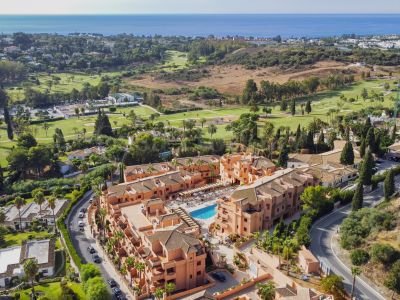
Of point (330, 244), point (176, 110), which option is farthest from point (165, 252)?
point (176, 110)

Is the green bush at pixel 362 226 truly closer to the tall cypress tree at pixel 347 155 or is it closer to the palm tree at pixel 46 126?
the tall cypress tree at pixel 347 155

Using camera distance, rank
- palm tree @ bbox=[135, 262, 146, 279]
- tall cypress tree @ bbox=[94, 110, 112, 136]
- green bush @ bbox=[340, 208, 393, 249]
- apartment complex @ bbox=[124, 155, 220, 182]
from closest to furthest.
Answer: palm tree @ bbox=[135, 262, 146, 279]
green bush @ bbox=[340, 208, 393, 249]
apartment complex @ bbox=[124, 155, 220, 182]
tall cypress tree @ bbox=[94, 110, 112, 136]

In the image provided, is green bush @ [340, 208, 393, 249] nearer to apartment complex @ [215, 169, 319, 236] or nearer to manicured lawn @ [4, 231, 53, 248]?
apartment complex @ [215, 169, 319, 236]

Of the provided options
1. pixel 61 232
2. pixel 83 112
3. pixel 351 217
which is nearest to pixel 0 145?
pixel 83 112

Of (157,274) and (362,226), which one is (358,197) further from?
(157,274)

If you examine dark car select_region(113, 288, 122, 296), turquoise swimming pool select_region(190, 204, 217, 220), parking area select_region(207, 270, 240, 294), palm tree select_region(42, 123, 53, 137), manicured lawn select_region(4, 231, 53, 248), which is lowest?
manicured lawn select_region(4, 231, 53, 248)

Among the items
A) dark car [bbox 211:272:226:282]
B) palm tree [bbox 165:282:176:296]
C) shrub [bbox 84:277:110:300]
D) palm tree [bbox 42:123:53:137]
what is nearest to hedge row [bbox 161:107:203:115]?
palm tree [bbox 42:123:53:137]

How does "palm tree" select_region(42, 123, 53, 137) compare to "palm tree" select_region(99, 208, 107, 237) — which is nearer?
"palm tree" select_region(99, 208, 107, 237)
